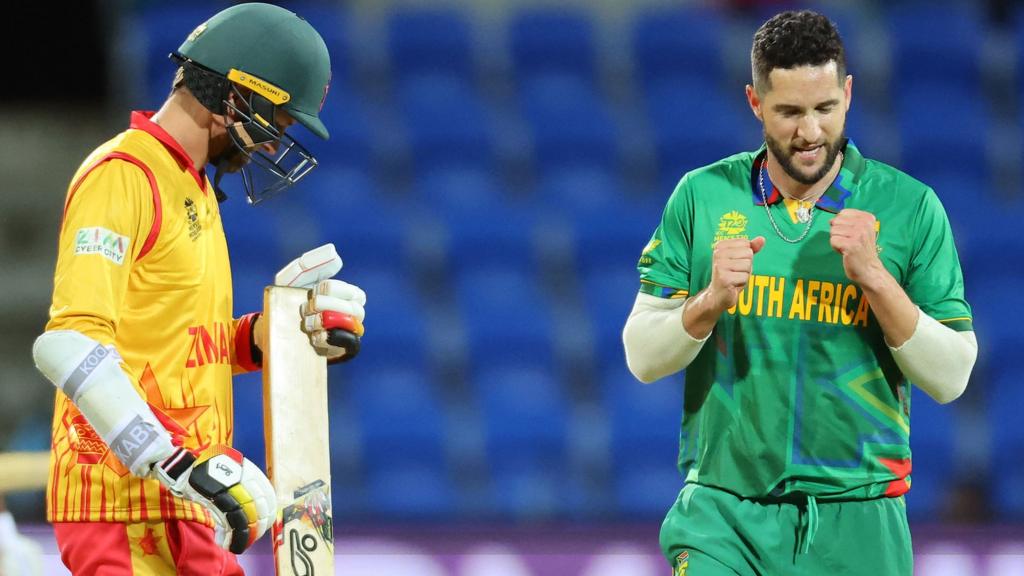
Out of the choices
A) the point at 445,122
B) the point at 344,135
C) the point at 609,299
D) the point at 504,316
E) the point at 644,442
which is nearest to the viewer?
the point at 644,442

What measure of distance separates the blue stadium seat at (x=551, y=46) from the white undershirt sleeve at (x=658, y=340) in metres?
5.92

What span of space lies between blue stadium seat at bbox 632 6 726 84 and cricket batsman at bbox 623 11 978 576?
5857mm

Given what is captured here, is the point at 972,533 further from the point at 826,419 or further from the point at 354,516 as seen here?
the point at 354,516

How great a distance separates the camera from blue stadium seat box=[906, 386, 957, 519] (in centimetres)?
708

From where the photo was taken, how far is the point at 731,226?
3227mm

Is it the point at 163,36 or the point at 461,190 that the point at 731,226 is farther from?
the point at 163,36

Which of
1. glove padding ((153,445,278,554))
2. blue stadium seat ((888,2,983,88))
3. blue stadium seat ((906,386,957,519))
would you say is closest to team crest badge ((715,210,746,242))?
glove padding ((153,445,278,554))

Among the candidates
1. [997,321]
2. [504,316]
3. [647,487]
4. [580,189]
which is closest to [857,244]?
[647,487]

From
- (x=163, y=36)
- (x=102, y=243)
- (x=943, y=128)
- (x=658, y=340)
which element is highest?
(x=163, y=36)

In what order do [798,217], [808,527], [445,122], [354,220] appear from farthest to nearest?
[445,122]
[354,220]
[798,217]
[808,527]

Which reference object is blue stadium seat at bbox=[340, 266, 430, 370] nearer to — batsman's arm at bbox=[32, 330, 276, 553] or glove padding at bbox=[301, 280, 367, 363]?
glove padding at bbox=[301, 280, 367, 363]

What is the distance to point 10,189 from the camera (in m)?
9.11

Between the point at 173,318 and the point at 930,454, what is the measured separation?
507 cm

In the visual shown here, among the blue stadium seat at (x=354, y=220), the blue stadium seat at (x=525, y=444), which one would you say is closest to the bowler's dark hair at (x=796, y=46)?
the blue stadium seat at (x=525, y=444)
